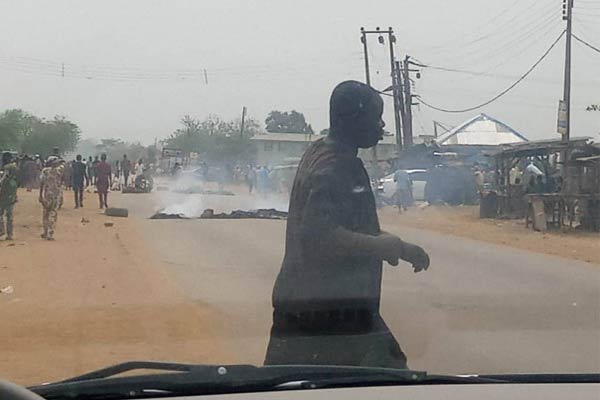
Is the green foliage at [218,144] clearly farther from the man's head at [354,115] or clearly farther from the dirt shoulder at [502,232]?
the man's head at [354,115]

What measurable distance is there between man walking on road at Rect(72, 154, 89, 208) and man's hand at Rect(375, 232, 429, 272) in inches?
775

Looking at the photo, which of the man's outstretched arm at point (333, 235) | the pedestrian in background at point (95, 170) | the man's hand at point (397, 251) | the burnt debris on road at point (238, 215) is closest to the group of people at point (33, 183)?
the pedestrian in background at point (95, 170)

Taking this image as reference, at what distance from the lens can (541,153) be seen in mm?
25000

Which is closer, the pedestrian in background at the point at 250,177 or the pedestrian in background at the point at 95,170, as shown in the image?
the pedestrian in background at the point at 95,170

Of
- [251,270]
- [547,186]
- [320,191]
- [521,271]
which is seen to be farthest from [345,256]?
[547,186]

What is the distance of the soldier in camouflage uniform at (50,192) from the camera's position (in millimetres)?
17281

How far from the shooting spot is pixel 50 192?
56.7ft

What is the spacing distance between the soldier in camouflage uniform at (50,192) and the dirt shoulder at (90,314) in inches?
64.8

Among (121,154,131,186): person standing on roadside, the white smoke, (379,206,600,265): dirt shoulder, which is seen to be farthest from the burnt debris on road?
(379,206,600,265): dirt shoulder

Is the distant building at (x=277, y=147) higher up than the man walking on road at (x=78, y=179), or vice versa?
the distant building at (x=277, y=147)

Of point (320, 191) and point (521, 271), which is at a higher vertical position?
point (320, 191)

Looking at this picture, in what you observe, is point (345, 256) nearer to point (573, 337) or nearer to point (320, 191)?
point (320, 191)

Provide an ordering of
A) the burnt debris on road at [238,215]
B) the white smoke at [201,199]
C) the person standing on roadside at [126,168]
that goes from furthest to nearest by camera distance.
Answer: the white smoke at [201,199] < the person standing on roadside at [126,168] < the burnt debris on road at [238,215]

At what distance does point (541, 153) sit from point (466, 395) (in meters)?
22.5
